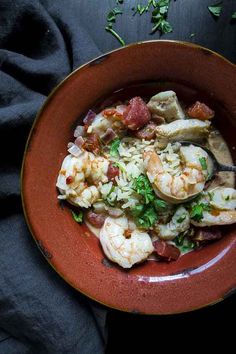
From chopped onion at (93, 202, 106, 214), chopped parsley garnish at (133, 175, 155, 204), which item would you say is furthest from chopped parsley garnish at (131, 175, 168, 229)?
chopped onion at (93, 202, 106, 214)

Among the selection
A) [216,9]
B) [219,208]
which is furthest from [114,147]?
[216,9]

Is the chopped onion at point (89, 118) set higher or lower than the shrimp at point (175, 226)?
higher

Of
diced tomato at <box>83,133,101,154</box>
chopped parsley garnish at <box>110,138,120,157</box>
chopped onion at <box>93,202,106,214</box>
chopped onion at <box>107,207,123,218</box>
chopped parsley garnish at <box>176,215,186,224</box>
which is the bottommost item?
chopped parsley garnish at <box>176,215,186,224</box>

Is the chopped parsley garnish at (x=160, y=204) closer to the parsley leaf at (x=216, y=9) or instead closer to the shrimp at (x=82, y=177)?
the shrimp at (x=82, y=177)

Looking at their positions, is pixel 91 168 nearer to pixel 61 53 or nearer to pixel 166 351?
pixel 61 53

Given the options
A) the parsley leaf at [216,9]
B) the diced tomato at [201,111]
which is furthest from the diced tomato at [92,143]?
the parsley leaf at [216,9]

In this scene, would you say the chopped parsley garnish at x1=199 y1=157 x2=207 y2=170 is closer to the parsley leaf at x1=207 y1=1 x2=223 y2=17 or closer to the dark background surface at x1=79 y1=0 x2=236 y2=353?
the dark background surface at x1=79 y1=0 x2=236 y2=353
